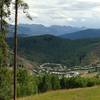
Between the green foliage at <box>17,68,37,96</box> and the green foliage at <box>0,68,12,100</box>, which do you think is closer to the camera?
the green foliage at <box>0,68,12,100</box>

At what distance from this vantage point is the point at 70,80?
124 meters

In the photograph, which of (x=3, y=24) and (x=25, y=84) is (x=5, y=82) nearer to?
(x=3, y=24)

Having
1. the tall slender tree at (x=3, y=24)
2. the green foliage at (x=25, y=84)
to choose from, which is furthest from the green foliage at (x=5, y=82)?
the green foliage at (x=25, y=84)

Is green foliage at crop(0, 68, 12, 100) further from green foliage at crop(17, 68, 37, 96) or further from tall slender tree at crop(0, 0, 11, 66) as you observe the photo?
green foliage at crop(17, 68, 37, 96)

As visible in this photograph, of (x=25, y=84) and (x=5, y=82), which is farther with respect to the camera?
(x=25, y=84)

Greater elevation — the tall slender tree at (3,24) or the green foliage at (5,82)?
the tall slender tree at (3,24)

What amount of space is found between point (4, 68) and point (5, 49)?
7.37ft

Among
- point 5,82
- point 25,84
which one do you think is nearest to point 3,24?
point 5,82

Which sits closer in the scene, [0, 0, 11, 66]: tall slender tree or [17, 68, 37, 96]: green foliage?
[0, 0, 11, 66]: tall slender tree

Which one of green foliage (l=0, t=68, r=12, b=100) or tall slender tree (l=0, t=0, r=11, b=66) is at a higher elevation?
tall slender tree (l=0, t=0, r=11, b=66)

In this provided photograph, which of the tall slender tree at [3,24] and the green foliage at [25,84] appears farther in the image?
the green foliage at [25,84]

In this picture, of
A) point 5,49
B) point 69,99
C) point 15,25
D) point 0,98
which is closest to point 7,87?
point 0,98

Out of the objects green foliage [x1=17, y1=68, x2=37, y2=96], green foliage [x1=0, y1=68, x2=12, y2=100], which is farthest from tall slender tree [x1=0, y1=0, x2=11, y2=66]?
green foliage [x1=17, y1=68, x2=37, y2=96]

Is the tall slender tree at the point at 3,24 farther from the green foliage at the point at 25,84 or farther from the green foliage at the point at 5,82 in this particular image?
the green foliage at the point at 25,84
